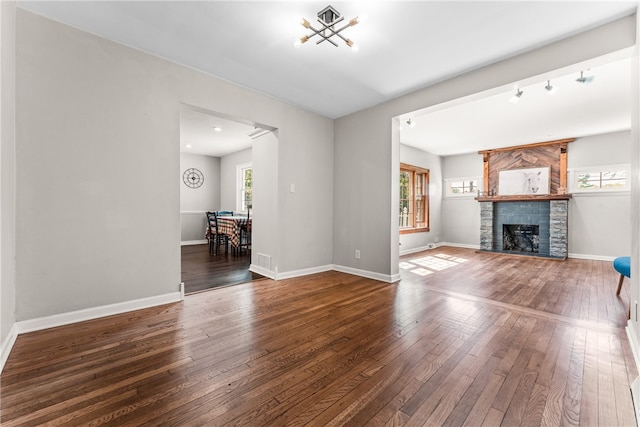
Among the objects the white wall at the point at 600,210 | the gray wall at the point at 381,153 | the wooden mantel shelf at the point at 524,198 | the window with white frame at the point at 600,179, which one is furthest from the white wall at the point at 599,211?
the gray wall at the point at 381,153

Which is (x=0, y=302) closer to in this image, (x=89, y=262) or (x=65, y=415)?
(x=89, y=262)

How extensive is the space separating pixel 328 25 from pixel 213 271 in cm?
369

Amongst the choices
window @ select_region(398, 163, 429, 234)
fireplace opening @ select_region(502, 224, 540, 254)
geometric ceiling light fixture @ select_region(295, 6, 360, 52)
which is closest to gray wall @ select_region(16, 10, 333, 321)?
geometric ceiling light fixture @ select_region(295, 6, 360, 52)

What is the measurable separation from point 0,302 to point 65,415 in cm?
103

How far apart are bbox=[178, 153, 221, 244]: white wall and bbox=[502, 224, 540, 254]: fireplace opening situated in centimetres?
811

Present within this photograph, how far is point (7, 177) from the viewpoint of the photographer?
74.6 inches

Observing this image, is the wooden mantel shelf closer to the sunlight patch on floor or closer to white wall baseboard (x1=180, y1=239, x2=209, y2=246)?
the sunlight patch on floor

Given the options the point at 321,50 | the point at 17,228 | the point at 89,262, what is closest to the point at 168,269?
the point at 89,262

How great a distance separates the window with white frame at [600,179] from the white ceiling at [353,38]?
2.38 metres

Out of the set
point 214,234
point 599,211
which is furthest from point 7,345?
point 599,211

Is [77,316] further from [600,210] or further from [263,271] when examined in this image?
[600,210]

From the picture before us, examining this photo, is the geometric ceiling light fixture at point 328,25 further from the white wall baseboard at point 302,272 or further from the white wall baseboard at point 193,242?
the white wall baseboard at point 193,242

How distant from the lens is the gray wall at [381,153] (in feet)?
8.61

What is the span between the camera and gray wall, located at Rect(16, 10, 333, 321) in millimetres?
2193
